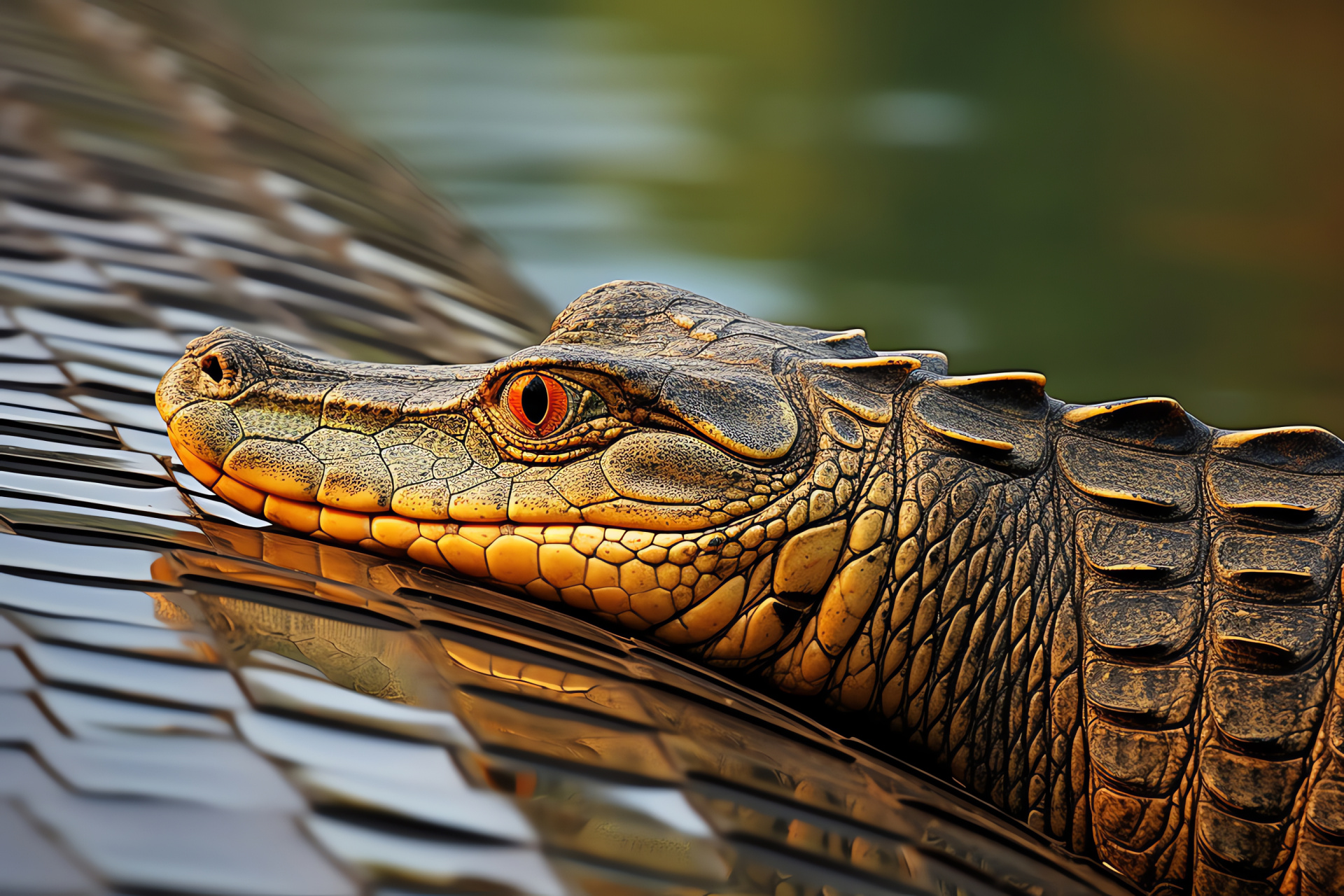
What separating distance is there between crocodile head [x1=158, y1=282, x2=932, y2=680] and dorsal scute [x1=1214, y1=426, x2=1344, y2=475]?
36 centimetres

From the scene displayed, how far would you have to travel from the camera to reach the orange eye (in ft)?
3.53

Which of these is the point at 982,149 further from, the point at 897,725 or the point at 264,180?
the point at 897,725

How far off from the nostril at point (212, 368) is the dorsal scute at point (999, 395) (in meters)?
0.73

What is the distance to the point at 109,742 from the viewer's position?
→ 1.88 feet

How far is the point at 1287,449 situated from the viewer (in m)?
1.10

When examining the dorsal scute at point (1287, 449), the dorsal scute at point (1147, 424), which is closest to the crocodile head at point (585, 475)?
the dorsal scute at point (1147, 424)

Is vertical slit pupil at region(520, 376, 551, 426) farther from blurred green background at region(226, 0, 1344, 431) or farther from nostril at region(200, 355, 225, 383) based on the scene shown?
blurred green background at region(226, 0, 1344, 431)

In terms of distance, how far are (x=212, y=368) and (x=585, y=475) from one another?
1.25 feet

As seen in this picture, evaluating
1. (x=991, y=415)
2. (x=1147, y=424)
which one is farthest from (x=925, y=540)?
(x=1147, y=424)

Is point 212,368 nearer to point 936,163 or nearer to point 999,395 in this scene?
point 999,395

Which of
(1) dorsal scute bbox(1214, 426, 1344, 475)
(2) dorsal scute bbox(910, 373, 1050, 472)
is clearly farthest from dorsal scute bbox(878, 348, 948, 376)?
(1) dorsal scute bbox(1214, 426, 1344, 475)

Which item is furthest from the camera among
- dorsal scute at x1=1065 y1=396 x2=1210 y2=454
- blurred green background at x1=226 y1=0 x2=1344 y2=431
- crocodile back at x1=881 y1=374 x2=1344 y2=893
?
blurred green background at x1=226 y1=0 x2=1344 y2=431

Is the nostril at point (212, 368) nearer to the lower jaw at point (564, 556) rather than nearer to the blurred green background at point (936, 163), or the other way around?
the lower jaw at point (564, 556)

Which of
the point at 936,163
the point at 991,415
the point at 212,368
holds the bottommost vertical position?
the point at 212,368
